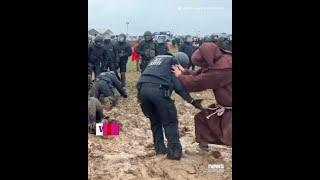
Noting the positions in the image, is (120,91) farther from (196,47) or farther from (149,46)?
(196,47)

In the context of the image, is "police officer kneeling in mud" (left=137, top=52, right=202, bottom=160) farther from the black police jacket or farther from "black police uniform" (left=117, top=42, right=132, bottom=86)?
"black police uniform" (left=117, top=42, right=132, bottom=86)

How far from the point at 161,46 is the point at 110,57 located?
0.40 metres

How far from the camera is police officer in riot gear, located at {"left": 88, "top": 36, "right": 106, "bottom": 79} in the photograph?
12.6 ft

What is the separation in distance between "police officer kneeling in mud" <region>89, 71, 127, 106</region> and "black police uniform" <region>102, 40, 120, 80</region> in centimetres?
4

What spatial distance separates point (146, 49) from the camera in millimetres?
3904

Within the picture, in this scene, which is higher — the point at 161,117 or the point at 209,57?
the point at 209,57

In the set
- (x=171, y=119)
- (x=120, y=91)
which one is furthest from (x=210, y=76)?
(x=120, y=91)

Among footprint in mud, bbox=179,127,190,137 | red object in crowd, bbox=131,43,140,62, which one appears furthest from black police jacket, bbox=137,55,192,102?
footprint in mud, bbox=179,127,190,137

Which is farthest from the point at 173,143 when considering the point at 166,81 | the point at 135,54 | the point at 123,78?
the point at 135,54

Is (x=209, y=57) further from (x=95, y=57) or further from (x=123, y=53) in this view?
(x=95, y=57)

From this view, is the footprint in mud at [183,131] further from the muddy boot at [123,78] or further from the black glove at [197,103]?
the muddy boot at [123,78]

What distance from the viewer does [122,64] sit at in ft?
12.8

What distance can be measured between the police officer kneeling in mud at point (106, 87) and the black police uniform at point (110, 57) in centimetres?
4

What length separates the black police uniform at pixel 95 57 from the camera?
384 centimetres
